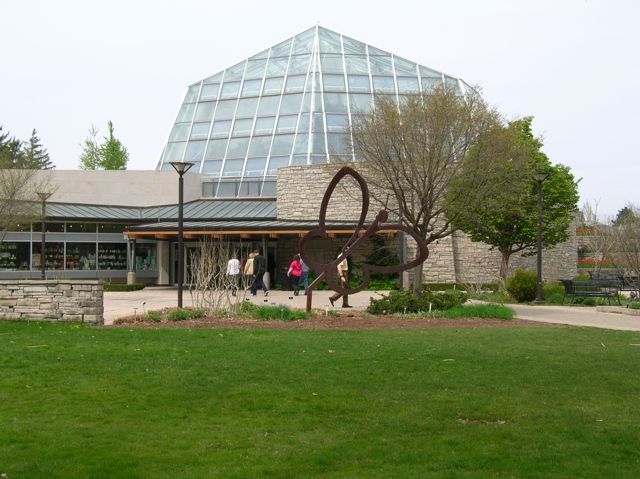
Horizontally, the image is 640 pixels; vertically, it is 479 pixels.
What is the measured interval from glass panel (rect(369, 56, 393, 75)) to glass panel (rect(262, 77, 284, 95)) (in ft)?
18.0

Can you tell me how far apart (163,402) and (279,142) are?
3682cm

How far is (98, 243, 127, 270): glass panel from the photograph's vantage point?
42.7 metres

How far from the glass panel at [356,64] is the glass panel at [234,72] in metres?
6.80

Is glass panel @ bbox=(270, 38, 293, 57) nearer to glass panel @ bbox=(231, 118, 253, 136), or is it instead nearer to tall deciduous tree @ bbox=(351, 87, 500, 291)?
glass panel @ bbox=(231, 118, 253, 136)

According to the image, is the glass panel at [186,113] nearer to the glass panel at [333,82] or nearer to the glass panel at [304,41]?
the glass panel at [304,41]

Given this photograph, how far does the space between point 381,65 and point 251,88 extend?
7.91m

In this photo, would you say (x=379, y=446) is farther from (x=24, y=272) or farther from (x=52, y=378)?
(x=24, y=272)

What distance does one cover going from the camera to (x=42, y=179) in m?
42.9

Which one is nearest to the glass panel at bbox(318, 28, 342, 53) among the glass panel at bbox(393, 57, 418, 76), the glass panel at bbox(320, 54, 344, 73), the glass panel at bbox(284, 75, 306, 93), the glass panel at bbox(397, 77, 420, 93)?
the glass panel at bbox(320, 54, 344, 73)

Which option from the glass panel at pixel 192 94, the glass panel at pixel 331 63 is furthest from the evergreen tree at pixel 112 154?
the glass panel at pixel 331 63

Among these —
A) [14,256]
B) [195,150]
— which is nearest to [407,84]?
[195,150]

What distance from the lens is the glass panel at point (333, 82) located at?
46.5 m

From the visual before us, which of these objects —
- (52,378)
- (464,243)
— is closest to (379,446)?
(52,378)

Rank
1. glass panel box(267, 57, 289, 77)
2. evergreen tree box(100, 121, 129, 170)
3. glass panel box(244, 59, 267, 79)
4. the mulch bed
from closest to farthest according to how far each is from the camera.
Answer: the mulch bed, glass panel box(267, 57, 289, 77), glass panel box(244, 59, 267, 79), evergreen tree box(100, 121, 129, 170)
